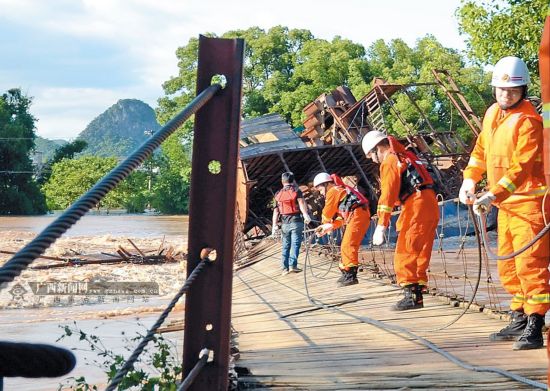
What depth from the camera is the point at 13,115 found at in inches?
2589

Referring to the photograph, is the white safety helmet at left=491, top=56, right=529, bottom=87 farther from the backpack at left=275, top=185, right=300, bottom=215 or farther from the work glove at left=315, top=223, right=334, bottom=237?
the backpack at left=275, top=185, right=300, bottom=215

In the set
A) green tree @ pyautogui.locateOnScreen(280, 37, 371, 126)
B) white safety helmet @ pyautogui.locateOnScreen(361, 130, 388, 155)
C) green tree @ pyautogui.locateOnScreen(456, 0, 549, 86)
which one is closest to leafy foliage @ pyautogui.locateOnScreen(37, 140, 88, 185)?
green tree @ pyautogui.locateOnScreen(280, 37, 371, 126)

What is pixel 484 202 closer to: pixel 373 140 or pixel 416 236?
pixel 416 236

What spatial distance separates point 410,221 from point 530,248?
255cm

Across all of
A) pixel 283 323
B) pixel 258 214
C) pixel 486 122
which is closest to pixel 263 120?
pixel 258 214

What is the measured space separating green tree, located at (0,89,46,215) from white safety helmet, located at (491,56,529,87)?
56.8m

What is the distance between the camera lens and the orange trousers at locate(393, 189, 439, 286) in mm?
7383

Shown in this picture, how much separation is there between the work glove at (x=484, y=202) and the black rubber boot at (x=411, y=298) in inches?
101

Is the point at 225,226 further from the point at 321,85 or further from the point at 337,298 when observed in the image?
the point at 321,85

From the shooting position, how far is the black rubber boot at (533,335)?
16.6 ft

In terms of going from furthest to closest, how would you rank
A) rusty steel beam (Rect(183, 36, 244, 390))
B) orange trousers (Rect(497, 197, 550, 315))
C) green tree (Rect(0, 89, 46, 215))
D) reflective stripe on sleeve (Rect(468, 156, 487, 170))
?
green tree (Rect(0, 89, 46, 215)) → reflective stripe on sleeve (Rect(468, 156, 487, 170)) → orange trousers (Rect(497, 197, 550, 315)) → rusty steel beam (Rect(183, 36, 244, 390))

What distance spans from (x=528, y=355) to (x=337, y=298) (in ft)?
14.2

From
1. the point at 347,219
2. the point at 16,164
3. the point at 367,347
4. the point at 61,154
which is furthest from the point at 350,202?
the point at 61,154

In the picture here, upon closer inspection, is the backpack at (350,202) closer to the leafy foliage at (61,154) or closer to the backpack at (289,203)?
the backpack at (289,203)
